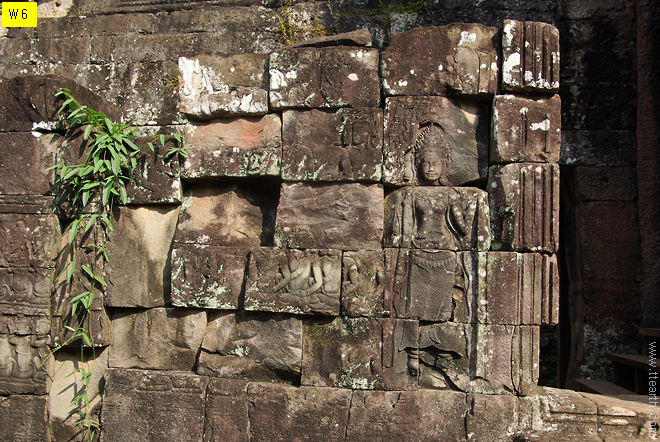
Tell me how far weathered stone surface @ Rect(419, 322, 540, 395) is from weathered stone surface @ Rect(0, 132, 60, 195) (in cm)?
342

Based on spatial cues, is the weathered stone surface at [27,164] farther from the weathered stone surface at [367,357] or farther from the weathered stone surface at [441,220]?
the weathered stone surface at [441,220]

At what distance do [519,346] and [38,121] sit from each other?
4363 millimetres

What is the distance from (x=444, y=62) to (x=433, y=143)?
2.15 ft

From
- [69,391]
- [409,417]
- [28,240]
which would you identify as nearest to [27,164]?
[28,240]

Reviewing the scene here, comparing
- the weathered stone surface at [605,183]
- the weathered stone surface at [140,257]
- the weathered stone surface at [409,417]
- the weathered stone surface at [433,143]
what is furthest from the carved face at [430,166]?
the weathered stone surface at [605,183]

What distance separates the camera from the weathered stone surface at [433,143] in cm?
409

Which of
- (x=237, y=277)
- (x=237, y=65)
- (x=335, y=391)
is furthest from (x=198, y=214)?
(x=335, y=391)

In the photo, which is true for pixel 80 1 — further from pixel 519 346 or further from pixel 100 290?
pixel 519 346

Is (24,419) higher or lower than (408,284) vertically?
lower

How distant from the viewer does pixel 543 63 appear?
401 centimetres

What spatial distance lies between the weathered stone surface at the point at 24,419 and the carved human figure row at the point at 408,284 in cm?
191

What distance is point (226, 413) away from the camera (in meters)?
3.99

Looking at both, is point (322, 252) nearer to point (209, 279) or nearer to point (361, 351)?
point (361, 351)

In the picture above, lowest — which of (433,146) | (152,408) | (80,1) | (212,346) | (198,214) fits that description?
(152,408)
